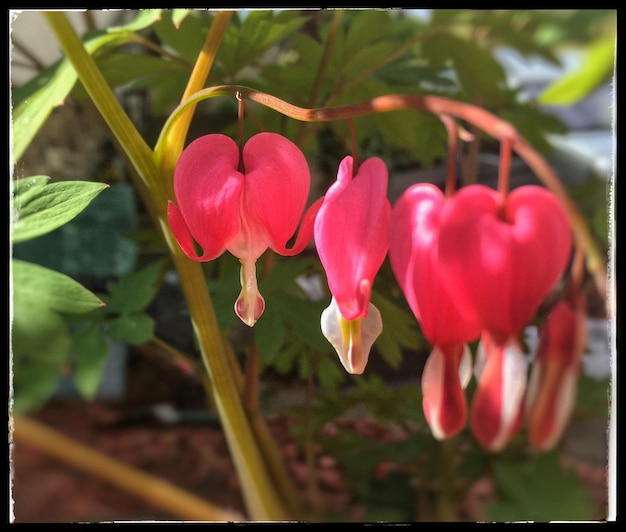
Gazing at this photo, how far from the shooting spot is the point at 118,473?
2.93ft

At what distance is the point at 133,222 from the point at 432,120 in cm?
42

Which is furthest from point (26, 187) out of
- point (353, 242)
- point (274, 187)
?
point (353, 242)

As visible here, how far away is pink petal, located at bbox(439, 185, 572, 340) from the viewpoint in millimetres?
625

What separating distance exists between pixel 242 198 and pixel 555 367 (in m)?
0.41

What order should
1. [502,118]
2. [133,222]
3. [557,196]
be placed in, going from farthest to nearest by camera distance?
[133,222]
[502,118]
[557,196]

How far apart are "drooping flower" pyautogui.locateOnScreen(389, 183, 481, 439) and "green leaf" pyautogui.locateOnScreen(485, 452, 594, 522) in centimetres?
17

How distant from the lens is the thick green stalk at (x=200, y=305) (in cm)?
80

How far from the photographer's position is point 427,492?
897 millimetres

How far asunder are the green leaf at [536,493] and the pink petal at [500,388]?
5.7 inches

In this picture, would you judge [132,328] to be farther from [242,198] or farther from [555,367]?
[555,367]

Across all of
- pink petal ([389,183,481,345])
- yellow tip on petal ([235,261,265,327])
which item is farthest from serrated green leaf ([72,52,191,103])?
pink petal ([389,183,481,345])

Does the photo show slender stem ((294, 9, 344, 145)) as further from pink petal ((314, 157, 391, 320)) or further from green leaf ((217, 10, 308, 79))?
pink petal ((314, 157, 391, 320))
